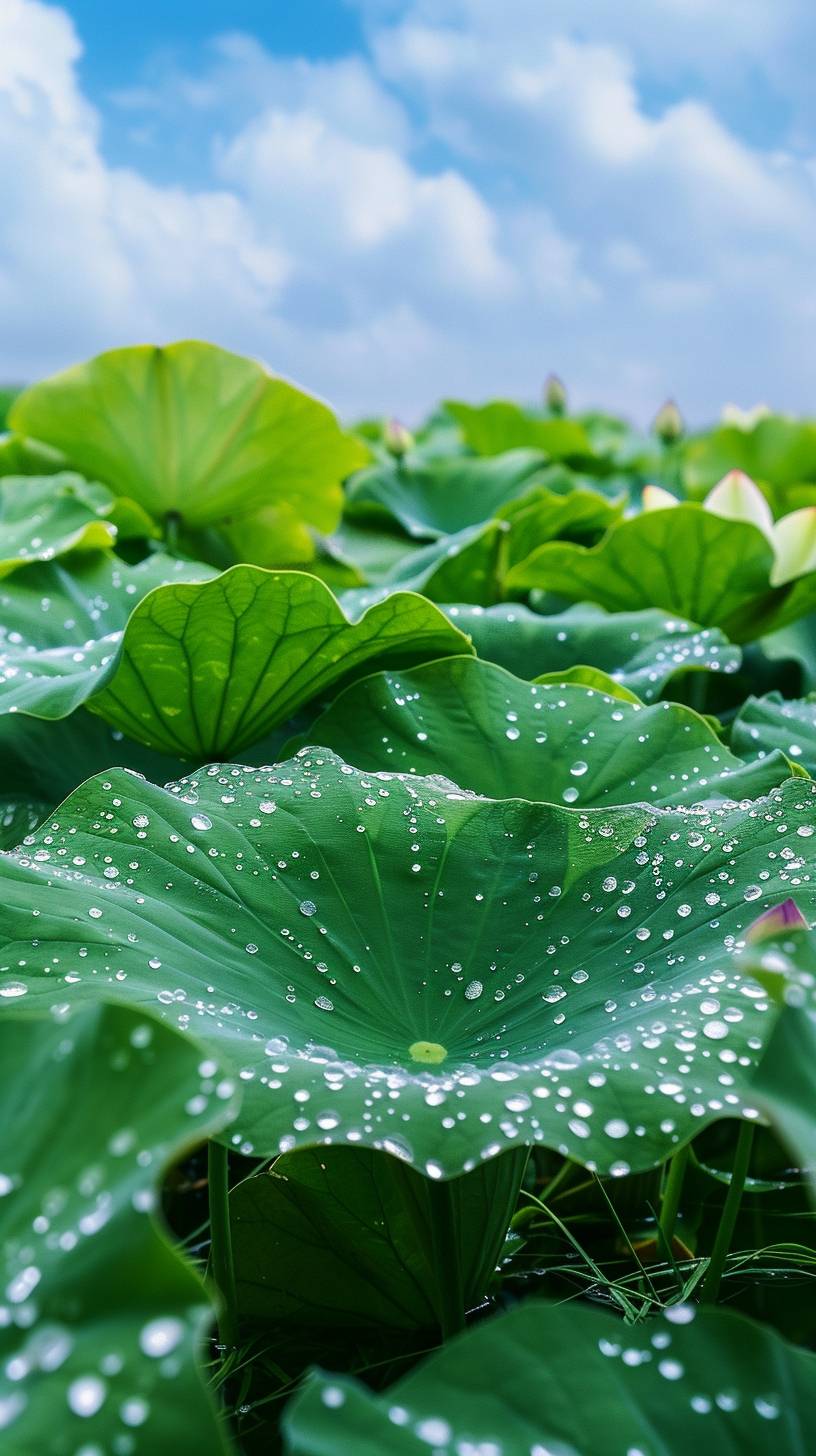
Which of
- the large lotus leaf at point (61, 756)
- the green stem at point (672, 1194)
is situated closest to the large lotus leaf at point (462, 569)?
the large lotus leaf at point (61, 756)

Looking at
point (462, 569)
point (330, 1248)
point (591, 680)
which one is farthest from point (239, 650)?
point (462, 569)

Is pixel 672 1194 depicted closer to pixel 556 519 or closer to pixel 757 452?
pixel 556 519

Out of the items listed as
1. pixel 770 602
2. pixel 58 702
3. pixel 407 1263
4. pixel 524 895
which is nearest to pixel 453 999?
pixel 524 895

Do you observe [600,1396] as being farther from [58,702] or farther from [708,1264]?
[58,702]

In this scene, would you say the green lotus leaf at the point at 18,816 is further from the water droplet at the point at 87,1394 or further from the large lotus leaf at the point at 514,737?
the water droplet at the point at 87,1394

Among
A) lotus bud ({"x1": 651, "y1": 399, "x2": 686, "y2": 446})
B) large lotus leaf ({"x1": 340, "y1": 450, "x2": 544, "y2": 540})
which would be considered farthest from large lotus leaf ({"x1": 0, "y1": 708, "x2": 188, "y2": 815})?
lotus bud ({"x1": 651, "y1": 399, "x2": 686, "y2": 446})
